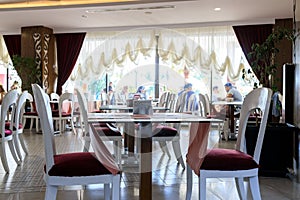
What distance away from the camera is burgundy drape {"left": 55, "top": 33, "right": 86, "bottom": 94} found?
985 centimetres

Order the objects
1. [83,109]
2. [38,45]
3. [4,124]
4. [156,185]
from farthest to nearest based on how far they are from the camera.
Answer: [38,45], [4,124], [156,185], [83,109]

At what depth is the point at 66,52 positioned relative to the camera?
9.89 m

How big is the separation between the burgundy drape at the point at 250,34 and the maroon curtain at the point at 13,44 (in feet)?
20.2

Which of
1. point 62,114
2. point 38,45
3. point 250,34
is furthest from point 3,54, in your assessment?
point 250,34

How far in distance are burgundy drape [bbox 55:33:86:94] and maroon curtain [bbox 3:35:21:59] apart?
129cm

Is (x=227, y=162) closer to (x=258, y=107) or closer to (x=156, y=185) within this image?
(x=258, y=107)

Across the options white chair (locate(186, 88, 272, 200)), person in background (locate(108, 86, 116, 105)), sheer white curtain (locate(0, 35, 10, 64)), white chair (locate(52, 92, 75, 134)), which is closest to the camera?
white chair (locate(186, 88, 272, 200))

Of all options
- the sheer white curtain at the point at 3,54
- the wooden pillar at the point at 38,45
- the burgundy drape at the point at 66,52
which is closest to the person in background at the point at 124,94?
the wooden pillar at the point at 38,45

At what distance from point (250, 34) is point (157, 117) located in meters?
7.09

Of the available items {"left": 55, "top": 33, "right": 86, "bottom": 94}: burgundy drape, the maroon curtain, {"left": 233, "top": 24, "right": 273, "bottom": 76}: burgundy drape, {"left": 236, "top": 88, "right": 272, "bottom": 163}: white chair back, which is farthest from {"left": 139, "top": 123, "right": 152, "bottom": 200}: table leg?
the maroon curtain

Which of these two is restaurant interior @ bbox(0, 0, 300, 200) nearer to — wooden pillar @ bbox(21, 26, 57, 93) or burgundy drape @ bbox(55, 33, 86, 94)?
wooden pillar @ bbox(21, 26, 57, 93)

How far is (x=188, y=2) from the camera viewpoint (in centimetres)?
670

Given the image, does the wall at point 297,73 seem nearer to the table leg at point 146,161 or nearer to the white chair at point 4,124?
the table leg at point 146,161

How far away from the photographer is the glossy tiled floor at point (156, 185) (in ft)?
10.4
